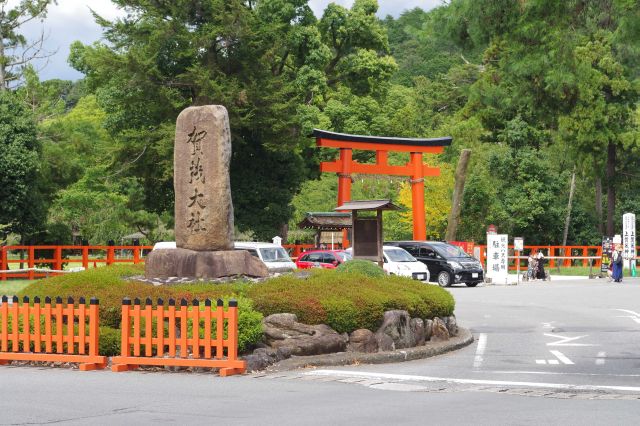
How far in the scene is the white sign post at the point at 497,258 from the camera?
39438 millimetres

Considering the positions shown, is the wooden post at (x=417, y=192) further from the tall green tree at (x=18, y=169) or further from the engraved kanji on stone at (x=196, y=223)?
the engraved kanji on stone at (x=196, y=223)

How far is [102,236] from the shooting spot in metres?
62.5

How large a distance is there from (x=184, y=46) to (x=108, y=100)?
5.70m

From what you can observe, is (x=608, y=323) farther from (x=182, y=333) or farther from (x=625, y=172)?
(x=625, y=172)

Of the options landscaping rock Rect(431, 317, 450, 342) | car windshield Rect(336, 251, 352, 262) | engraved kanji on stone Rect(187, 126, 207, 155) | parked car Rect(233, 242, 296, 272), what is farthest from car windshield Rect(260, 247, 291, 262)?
landscaping rock Rect(431, 317, 450, 342)

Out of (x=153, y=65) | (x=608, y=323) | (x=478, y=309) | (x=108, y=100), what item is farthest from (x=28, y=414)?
(x=108, y=100)

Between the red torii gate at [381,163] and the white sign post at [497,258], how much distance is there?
683cm

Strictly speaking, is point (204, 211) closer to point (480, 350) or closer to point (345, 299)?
point (345, 299)

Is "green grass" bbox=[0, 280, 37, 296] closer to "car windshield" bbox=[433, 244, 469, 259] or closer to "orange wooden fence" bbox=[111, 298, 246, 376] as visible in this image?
"car windshield" bbox=[433, 244, 469, 259]

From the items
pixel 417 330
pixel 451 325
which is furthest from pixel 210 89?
pixel 417 330

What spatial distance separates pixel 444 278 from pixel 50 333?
2516 centimetres

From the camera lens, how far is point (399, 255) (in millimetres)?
35594

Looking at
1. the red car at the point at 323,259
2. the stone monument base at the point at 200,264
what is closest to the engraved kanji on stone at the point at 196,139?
the stone monument base at the point at 200,264

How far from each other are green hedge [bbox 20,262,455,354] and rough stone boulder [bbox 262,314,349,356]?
191mm
